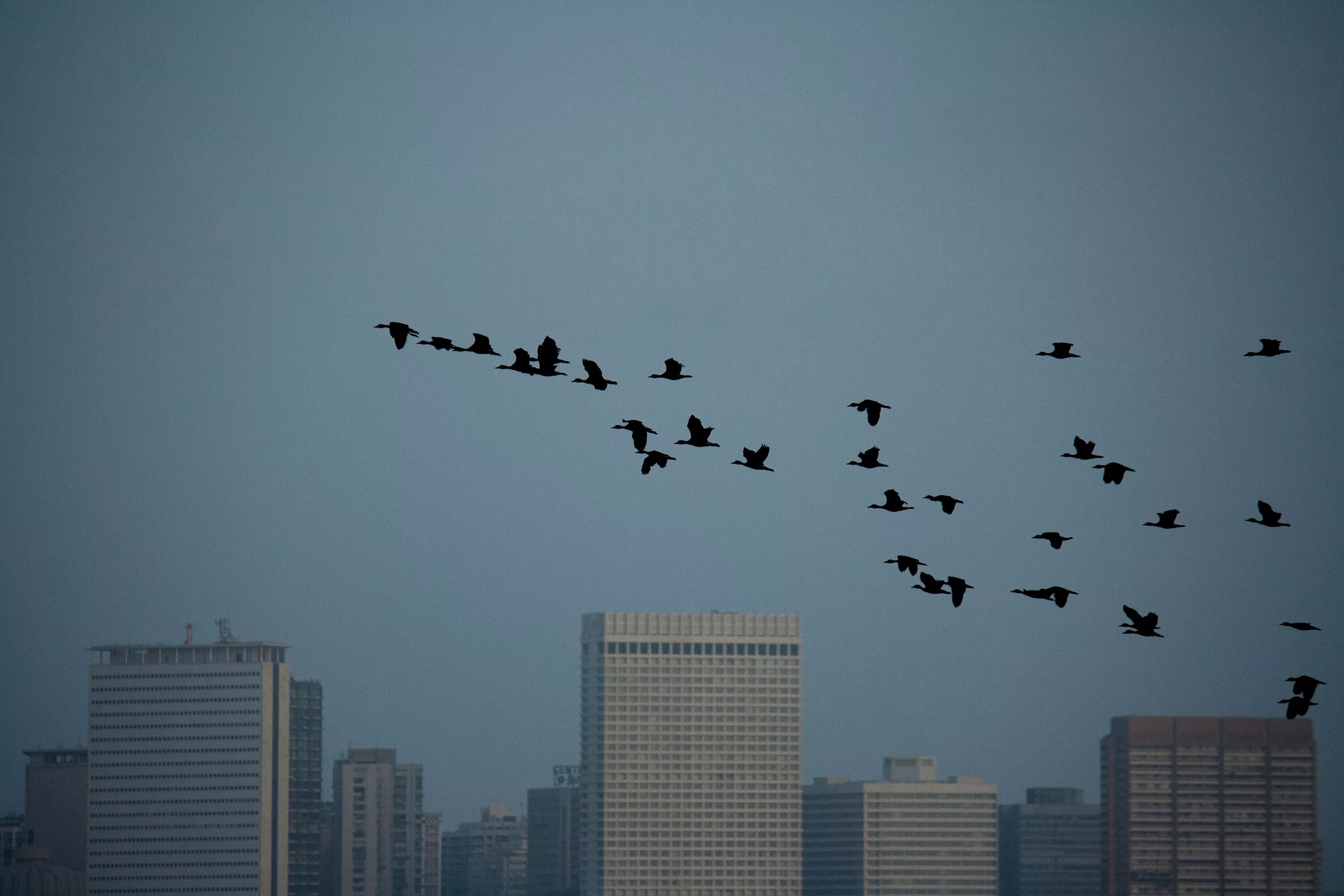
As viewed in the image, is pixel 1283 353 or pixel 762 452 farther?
pixel 1283 353

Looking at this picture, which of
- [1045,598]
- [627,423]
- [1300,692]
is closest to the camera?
[1300,692]

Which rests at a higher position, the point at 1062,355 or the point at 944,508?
the point at 1062,355

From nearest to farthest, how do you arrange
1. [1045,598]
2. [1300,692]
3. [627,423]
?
[1300,692], [627,423], [1045,598]

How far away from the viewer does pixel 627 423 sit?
114 feet

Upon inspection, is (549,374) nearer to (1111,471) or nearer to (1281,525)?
(1111,471)

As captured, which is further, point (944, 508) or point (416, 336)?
point (944, 508)

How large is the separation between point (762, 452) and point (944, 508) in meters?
4.14

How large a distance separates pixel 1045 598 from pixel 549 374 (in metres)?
10.3

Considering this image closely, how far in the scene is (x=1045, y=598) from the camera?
37.1m

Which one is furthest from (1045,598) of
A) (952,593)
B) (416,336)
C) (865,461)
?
(416,336)

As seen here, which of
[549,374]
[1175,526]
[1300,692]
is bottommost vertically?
[1300,692]

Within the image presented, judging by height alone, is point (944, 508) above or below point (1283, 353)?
below

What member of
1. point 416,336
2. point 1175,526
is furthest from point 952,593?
point 416,336

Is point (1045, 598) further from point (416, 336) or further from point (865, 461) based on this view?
point (416, 336)
